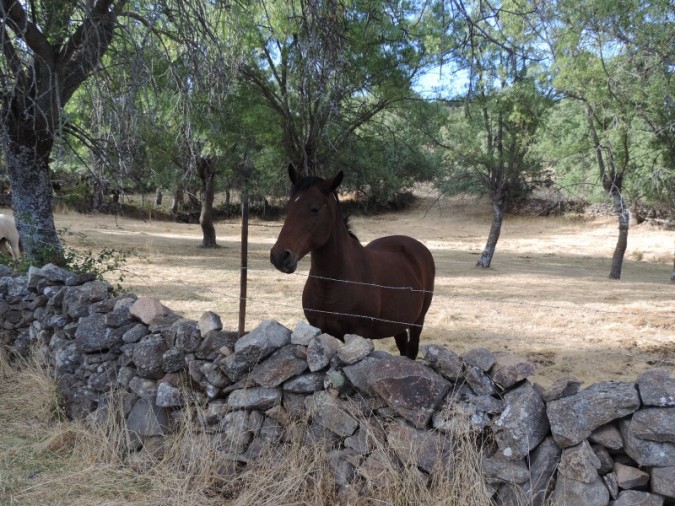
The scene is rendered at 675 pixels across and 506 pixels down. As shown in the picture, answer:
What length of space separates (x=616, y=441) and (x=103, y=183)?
16.4ft

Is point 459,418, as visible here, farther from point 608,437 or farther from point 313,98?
point 313,98

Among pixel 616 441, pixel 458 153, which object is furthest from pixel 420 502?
pixel 458 153

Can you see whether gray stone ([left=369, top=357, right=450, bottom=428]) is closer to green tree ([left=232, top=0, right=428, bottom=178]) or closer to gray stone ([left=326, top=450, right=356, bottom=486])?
gray stone ([left=326, top=450, right=356, bottom=486])

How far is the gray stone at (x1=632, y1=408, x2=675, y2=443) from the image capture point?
7.44ft

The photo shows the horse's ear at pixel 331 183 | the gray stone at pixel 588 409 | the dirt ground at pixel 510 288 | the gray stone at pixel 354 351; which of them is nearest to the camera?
the gray stone at pixel 588 409

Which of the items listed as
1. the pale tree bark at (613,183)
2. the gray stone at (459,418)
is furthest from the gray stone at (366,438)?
the pale tree bark at (613,183)

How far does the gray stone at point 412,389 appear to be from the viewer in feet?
9.08

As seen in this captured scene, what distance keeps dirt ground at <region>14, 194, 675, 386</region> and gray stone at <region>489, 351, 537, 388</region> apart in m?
0.36

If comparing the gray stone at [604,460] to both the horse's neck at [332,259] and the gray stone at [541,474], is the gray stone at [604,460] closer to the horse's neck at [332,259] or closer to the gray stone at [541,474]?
the gray stone at [541,474]

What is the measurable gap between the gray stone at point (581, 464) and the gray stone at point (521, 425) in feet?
0.54

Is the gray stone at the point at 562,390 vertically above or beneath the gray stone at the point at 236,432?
above

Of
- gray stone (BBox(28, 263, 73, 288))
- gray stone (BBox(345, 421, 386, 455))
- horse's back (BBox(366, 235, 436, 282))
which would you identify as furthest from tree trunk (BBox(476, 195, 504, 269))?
gray stone (BBox(345, 421, 386, 455))

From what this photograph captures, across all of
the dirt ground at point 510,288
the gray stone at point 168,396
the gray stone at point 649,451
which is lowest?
the dirt ground at point 510,288

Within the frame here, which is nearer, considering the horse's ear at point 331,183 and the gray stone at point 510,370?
the gray stone at point 510,370
